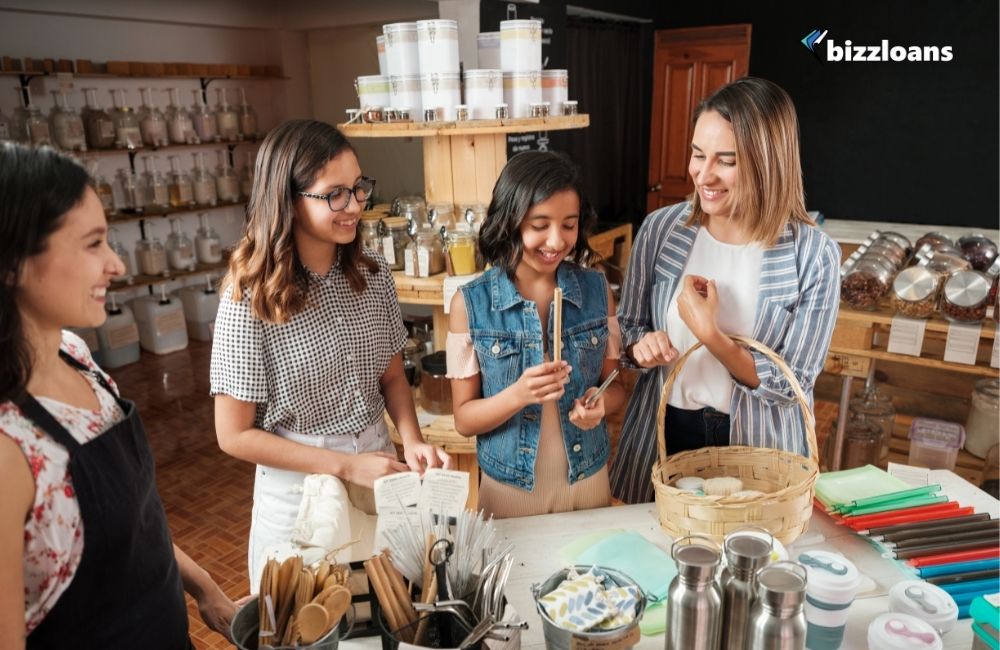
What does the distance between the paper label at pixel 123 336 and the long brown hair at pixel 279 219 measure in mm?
4481

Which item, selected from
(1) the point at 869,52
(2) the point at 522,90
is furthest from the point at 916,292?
(1) the point at 869,52

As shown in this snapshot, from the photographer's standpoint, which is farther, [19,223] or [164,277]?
[164,277]

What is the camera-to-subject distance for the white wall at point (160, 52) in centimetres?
516

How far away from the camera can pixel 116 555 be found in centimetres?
98

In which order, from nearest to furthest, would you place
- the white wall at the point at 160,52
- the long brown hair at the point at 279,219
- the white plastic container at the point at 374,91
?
the long brown hair at the point at 279,219, the white plastic container at the point at 374,91, the white wall at the point at 160,52

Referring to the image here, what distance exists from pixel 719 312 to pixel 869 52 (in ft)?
17.1

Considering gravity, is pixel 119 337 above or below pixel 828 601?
below

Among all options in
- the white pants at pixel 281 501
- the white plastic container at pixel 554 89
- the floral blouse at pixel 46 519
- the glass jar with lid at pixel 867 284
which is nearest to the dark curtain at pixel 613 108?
the glass jar with lid at pixel 867 284

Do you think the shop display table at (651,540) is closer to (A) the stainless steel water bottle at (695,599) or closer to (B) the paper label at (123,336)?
(A) the stainless steel water bottle at (695,599)

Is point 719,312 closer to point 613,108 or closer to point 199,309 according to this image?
point 613,108

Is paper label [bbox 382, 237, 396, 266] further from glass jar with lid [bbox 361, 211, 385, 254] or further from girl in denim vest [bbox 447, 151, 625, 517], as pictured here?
girl in denim vest [bbox 447, 151, 625, 517]

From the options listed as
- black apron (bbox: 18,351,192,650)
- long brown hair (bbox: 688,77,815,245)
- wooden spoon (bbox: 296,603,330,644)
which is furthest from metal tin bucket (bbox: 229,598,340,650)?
long brown hair (bbox: 688,77,815,245)

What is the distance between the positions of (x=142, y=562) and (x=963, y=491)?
1.75m

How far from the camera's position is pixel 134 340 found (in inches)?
217
